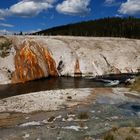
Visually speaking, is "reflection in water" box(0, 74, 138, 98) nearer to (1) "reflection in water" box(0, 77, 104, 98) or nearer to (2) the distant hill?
(1) "reflection in water" box(0, 77, 104, 98)

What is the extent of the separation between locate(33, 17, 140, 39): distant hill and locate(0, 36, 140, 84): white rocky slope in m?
54.3

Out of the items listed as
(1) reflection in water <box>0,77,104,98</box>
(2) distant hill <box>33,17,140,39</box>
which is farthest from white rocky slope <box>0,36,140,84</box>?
(2) distant hill <box>33,17,140,39</box>

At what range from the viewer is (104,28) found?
153875mm

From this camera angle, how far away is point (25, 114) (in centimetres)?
2917

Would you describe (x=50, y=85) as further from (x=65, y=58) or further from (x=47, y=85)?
(x=65, y=58)

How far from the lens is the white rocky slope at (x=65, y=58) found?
57719mm

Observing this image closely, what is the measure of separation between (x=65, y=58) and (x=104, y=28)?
90244mm

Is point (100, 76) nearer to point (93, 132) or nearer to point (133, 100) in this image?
→ point (133, 100)

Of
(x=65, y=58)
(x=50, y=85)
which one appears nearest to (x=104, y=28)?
(x=65, y=58)

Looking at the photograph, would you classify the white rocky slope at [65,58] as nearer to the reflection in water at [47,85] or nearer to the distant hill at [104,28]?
the reflection in water at [47,85]

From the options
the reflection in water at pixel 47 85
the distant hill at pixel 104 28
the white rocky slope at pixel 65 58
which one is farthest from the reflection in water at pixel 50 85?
the distant hill at pixel 104 28

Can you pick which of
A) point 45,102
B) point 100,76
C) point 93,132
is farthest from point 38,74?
point 93,132

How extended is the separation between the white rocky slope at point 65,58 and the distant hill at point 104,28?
5425cm

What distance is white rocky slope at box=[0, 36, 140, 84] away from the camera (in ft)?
189
